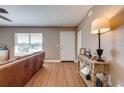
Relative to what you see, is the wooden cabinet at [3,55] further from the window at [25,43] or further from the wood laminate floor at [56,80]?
the wood laminate floor at [56,80]

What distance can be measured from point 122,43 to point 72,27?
6263mm

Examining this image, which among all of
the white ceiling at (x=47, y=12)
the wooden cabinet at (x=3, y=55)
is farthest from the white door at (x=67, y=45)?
the wooden cabinet at (x=3, y=55)

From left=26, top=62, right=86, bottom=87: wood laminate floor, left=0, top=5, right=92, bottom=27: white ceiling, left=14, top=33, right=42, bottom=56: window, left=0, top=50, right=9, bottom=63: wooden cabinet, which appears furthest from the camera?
left=14, top=33, right=42, bottom=56: window

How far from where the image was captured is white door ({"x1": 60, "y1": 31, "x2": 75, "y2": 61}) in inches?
328

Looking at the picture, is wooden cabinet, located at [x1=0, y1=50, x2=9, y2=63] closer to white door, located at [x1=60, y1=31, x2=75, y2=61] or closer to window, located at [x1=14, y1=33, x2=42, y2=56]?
window, located at [x1=14, y1=33, x2=42, y2=56]

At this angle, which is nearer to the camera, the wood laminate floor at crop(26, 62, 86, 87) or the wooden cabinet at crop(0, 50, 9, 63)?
the wood laminate floor at crop(26, 62, 86, 87)

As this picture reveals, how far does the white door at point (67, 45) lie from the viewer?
8.33 m

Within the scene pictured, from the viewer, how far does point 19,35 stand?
8.31 metres

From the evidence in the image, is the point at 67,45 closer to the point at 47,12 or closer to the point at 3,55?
the point at 3,55

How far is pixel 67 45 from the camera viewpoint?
8.36 metres

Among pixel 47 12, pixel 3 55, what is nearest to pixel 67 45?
pixel 3 55

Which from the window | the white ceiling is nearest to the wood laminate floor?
the white ceiling
